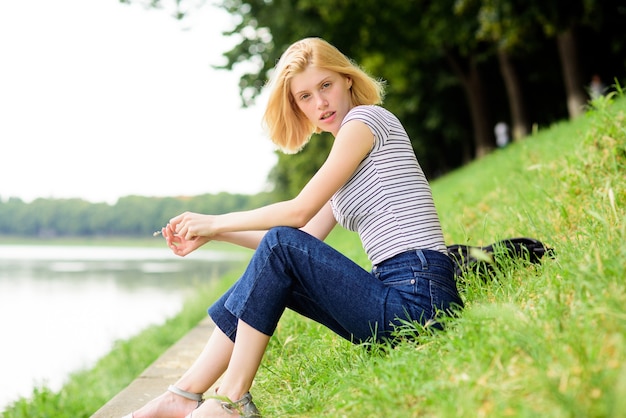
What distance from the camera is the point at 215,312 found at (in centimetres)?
273

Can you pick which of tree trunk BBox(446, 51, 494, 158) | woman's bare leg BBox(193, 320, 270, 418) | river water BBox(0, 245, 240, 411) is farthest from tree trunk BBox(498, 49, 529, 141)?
woman's bare leg BBox(193, 320, 270, 418)

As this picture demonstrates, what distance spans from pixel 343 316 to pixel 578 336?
37.7 inches

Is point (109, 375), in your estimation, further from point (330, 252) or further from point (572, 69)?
point (572, 69)

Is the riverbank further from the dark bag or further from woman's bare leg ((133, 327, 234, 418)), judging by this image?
the dark bag

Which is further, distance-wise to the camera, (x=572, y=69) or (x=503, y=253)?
(x=572, y=69)

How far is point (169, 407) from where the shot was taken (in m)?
2.72

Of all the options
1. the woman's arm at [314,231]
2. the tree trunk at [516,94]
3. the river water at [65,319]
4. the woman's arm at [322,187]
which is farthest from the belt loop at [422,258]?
the tree trunk at [516,94]

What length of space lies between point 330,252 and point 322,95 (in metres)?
0.76

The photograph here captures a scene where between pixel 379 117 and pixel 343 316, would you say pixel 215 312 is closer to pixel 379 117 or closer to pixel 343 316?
pixel 343 316

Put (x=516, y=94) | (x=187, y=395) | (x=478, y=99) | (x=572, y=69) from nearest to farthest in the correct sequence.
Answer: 1. (x=187, y=395)
2. (x=572, y=69)
3. (x=516, y=94)
4. (x=478, y=99)

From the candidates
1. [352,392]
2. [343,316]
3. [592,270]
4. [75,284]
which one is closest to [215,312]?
[343,316]

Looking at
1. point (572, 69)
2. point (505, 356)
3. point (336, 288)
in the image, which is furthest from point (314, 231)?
point (572, 69)

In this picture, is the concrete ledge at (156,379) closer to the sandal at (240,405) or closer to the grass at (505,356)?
the grass at (505,356)

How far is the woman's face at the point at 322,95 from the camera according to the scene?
288 cm
